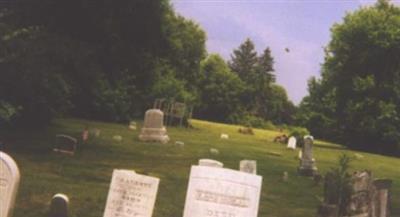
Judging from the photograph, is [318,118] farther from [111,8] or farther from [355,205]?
[355,205]

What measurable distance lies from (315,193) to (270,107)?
49.7 m

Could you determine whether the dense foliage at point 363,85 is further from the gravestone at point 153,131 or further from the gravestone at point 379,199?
the gravestone at point 379,199

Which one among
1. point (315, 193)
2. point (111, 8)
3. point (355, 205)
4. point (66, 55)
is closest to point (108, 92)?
point (111, 8)

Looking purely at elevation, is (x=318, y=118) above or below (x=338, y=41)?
below

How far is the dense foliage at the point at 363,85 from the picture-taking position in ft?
144

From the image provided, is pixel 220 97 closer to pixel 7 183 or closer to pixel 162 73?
pixel 162 73

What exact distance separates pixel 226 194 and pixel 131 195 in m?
1.69

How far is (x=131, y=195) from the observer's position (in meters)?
10.6

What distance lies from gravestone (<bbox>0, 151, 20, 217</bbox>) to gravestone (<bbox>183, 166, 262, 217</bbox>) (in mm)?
2439

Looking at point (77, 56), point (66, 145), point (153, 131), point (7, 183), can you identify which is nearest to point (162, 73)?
point (153, 131)

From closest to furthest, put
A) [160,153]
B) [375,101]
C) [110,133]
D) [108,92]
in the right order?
[160,153] < [110,133] < [108,92] < [375,101]

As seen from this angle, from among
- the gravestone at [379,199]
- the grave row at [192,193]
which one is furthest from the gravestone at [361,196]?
the grave row at [192,193]

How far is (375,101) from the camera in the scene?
44594 mm

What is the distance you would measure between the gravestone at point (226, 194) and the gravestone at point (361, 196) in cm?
352
